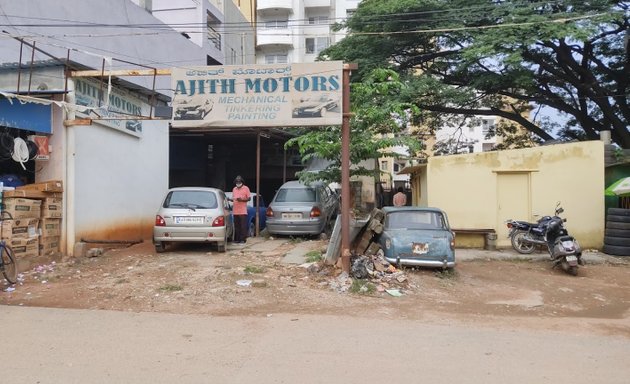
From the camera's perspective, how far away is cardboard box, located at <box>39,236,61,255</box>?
30.7ft

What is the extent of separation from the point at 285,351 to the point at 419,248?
4818 mm

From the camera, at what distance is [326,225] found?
47.0 ft

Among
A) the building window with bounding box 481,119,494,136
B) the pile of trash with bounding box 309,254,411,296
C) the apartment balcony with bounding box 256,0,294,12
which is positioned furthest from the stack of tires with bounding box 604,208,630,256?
the apartment balcony with bounding box 256,0,294,12

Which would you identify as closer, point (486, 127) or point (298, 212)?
point (298, 212)

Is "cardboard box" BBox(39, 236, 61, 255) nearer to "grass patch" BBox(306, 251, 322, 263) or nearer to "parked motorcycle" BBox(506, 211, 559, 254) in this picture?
"grass patch" BBox(306, 251, 322, 263)

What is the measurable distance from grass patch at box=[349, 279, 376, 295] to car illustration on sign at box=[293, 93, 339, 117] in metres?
2.96

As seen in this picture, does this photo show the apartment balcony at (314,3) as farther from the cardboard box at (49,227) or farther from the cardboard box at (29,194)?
the cardboard box at (49,227)

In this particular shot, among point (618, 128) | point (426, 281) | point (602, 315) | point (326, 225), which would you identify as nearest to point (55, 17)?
point (326, 225)

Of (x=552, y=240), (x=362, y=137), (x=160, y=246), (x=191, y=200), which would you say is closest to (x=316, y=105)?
(x=191, y=200)

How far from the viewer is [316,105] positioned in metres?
8.57

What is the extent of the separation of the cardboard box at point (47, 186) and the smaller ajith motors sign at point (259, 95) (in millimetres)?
2978

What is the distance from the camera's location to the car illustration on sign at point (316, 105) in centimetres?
853

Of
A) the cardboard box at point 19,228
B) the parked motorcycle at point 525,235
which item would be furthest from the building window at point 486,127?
the cardboard box at point 19,228

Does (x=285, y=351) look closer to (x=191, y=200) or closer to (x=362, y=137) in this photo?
(x=191, y=200)
